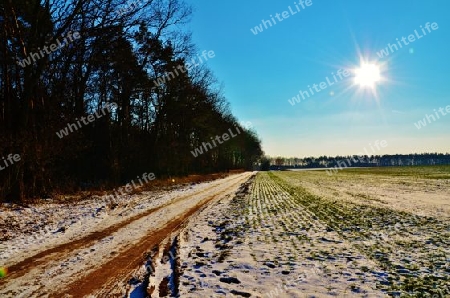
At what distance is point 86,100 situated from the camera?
92.1 ft

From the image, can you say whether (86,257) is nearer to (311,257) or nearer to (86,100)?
(311,257)

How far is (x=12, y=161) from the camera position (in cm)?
1484

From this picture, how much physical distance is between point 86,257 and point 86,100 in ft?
78.3

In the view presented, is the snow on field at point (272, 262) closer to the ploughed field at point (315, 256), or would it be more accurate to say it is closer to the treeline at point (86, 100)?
the ploughed field at point (315, 256)

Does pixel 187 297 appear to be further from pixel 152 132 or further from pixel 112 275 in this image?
pixel 152 132

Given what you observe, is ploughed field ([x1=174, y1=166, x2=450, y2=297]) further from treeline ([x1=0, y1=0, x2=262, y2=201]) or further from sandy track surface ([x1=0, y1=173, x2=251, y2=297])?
treeline ([x1=0, y1=0, x2=262, y2=201])

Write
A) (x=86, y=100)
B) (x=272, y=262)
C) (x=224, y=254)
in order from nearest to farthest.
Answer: (x=272, y=262) < (x=224, y=254) < (x=86, y=100)

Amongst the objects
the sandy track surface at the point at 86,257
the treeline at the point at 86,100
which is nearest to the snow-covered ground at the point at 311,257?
the sandy track surface at the point at 86,257

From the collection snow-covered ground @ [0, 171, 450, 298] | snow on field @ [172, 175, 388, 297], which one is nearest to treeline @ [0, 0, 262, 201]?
snow-covered ground @ [0, 171, 450, 298]

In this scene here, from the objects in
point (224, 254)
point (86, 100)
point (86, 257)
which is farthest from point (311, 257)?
point (86, 100)

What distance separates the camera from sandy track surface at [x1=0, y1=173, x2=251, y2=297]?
5338 millimetres

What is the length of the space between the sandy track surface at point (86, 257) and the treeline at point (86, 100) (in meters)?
6.99

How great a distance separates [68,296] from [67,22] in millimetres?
15518

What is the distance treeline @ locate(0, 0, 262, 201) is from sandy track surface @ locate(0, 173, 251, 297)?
699cm
